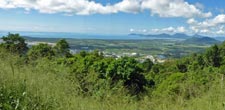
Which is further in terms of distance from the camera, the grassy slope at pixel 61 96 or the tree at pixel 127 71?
the tree at pixel 127 71

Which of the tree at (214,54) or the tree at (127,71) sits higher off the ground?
the tree at (127,71)

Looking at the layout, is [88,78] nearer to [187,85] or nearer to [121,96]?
[121,96]

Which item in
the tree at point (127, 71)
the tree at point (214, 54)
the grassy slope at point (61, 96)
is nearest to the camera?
the grassy slope at point (61, 96)

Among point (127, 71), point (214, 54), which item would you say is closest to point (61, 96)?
point (127, 71)

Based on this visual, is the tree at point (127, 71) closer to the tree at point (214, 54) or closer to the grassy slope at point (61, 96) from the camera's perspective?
the grassy slope at point (61, 96)

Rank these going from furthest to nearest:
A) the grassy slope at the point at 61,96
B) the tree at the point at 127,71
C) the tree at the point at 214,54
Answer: the tree at the point at 214,54 < the tree at the point at 127,71 < the grassy slope at the point at 61,96

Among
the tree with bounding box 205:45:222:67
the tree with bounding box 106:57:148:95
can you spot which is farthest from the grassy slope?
the tree with bounding box 205:45:222:67

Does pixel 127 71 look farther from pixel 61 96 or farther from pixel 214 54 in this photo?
pixel 214 54

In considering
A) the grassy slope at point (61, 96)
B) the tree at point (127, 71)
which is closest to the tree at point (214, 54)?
the tree at point (127, 71)
